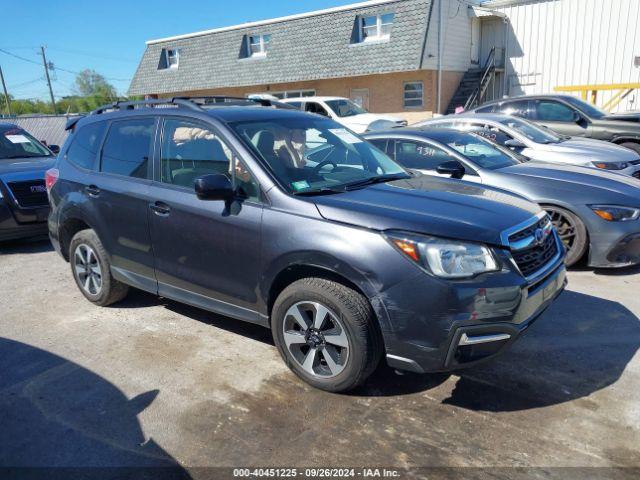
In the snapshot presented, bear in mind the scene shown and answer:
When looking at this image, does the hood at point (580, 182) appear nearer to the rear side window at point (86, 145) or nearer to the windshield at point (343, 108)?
the rear side window at point (86, 145)

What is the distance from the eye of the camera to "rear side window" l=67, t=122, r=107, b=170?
4816 mm

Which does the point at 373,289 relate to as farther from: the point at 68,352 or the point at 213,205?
the point at 68,352

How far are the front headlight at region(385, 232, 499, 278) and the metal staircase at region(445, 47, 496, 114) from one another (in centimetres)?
1928

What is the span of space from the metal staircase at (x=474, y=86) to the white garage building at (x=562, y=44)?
502mm

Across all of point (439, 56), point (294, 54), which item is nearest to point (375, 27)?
point (439, 56)

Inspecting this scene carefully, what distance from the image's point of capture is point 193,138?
4016mm

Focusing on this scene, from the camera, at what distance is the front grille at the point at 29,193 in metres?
7.14

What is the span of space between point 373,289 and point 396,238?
12.6 inches

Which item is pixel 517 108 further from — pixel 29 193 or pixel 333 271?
pixel 333 271

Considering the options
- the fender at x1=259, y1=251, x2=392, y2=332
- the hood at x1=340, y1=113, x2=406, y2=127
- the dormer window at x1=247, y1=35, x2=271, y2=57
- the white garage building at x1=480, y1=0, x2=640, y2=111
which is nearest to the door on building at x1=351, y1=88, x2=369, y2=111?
the dormer window at x1=247, y1=35, x2=271, y2=57

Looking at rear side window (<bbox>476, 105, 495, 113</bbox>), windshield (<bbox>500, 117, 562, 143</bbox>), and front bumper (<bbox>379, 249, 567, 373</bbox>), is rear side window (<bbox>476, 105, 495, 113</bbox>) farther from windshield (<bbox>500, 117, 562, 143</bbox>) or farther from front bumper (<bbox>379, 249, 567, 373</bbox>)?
front bumper (<bbox>379, 249, 567, 373</bbox>)

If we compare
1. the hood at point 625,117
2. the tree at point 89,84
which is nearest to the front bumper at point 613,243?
the hood at point 625,117

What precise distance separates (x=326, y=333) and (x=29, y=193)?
5740 mm

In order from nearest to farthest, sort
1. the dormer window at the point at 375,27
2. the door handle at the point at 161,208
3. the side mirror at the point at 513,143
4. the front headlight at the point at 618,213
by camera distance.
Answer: the door handle at the point at 161,208, the front headlight at the point at 618,213, the side mirror at the point at 513,143, the dormer window at the point at 375,27
